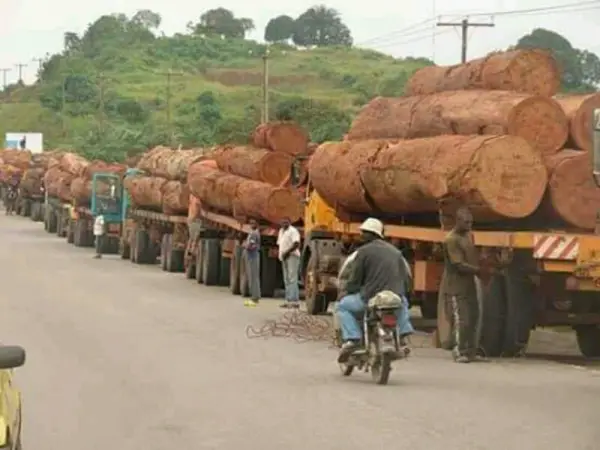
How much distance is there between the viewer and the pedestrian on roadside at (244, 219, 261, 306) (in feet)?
92.2

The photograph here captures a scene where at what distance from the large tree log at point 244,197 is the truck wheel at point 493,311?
1005cm

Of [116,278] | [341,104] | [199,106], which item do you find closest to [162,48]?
[199,106]

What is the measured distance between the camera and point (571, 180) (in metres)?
18.2

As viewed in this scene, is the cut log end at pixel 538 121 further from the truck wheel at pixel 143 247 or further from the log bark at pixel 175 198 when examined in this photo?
the truck wheel at pixel 143 247

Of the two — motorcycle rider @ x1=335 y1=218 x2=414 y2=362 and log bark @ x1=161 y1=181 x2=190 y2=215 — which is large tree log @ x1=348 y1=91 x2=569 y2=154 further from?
log bark @ x1=161 y1=181 x2=190 y2=215

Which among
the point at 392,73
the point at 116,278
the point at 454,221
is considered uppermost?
the point at 392,73

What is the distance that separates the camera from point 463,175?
17969mm

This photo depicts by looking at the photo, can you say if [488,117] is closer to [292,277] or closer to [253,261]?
[292,277]

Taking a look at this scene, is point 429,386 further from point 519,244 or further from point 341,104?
point 341,104

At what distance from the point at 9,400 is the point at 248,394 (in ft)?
22.9

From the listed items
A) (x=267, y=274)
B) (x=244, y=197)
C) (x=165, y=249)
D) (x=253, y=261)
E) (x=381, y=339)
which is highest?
(x=244, y=197)

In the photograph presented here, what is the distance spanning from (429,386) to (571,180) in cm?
400

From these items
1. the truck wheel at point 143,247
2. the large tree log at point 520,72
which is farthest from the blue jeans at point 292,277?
the truck wheel at point 143,247

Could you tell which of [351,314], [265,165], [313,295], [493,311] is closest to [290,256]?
[313,295]
